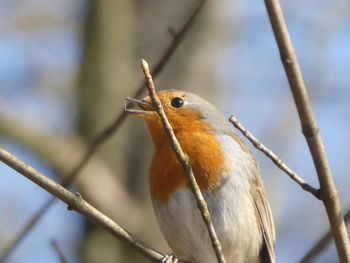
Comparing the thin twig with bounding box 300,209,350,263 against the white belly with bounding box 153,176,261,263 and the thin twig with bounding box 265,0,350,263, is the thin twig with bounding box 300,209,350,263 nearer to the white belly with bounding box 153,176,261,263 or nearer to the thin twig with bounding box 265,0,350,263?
the thin twig with bounding box 265,0,350,263

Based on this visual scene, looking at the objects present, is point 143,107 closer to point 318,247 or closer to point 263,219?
point 263,219

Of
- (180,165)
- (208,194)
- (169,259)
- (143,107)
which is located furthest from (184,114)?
(169,259)

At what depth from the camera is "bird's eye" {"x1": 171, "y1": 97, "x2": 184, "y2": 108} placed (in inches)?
182

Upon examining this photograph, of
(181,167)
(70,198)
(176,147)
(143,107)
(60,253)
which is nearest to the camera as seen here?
(176,147)

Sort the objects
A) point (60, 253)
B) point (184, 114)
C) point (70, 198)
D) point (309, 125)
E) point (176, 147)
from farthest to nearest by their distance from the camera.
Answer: point (184, 114)
point (60, 253)
point (70, 198)
point (176, 147)
point (309, 125)

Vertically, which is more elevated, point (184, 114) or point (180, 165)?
point (184, 114)

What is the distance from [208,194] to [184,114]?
733 mm

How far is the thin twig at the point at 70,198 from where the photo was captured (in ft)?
9.46

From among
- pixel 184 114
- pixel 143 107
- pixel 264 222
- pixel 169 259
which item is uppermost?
pixel 184 114

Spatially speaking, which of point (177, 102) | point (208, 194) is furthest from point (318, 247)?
point (177, 102)

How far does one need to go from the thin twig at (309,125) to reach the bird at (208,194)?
51.5 inches

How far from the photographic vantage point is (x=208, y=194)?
4.00 m

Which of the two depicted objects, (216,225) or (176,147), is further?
(216,225)

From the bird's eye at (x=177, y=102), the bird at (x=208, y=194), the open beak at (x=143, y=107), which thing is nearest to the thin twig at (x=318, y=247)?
the bird at (x=208, y=194)
